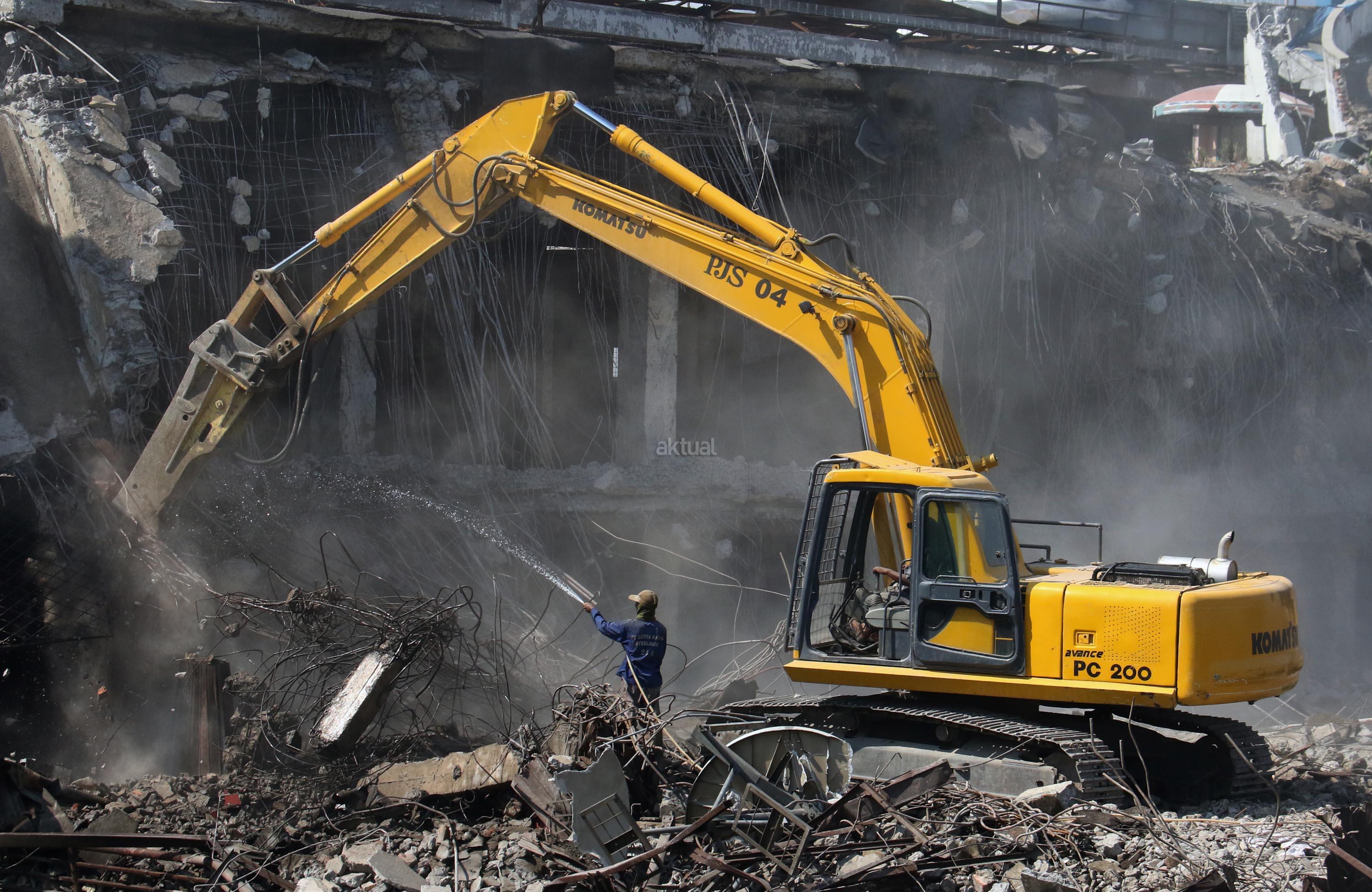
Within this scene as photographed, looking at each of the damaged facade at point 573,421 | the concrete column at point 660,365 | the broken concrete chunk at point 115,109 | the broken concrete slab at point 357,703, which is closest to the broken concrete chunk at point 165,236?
the damaged facade at point 573,421

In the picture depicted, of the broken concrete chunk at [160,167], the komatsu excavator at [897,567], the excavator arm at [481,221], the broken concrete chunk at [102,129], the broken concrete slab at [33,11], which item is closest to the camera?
the komatsu excavator at [897,567]

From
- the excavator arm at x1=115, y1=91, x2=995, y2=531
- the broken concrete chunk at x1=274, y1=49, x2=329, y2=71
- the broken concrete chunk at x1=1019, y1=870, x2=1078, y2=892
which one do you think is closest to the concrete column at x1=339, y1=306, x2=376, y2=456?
the broken concrete chunk at x1=274, y1=49, x2=329, y2=71

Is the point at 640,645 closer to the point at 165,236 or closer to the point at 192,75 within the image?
the point at 165,236

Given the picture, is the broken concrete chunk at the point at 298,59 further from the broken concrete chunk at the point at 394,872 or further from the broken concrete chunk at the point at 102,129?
the broken concrete chunk at the point at 394,872

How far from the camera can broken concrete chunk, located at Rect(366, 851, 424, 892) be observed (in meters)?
5.03

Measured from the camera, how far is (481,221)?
748cm

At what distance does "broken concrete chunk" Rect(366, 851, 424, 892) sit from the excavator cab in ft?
6.98

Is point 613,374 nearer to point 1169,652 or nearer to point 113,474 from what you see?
point 113,474

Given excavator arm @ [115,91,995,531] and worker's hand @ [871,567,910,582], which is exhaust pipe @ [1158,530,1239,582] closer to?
excavator arm @ [115,91,995,531]

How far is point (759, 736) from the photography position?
5.51 m

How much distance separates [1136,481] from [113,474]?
33.9 ft

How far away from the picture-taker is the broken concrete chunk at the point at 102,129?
8.35 metres

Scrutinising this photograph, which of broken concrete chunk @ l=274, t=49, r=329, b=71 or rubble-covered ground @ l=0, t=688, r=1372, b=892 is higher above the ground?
broken concrete chunk @ l=274, t=49, r=329, b=71

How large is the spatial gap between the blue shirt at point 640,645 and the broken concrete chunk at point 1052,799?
230 cm
